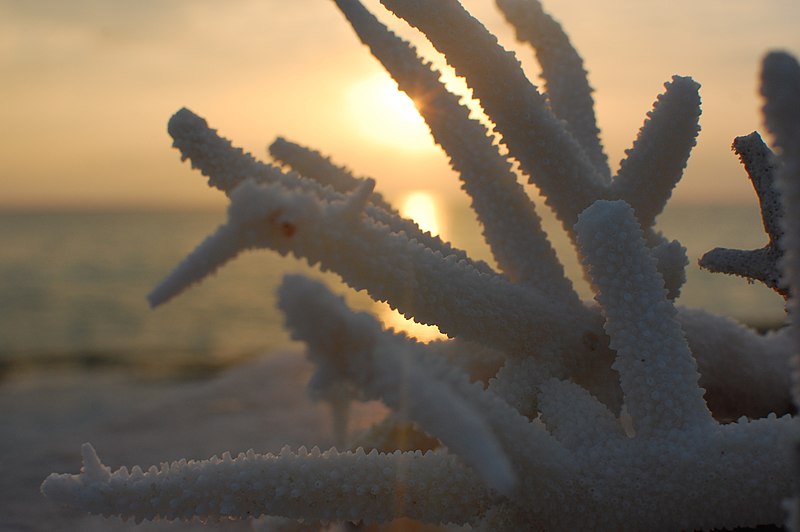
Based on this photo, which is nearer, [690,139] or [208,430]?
[690,139]

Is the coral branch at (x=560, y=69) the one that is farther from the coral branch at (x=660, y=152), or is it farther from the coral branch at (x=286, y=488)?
the coral branch at (x=286, y=488)

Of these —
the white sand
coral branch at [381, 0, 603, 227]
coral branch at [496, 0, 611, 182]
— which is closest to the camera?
coral branch at [381, 0, 603, 227]

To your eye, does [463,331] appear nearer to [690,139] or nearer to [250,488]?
[250,488]

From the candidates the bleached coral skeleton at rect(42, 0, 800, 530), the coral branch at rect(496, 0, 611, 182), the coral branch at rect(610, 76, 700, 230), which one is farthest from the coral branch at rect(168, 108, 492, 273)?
the coral branch at rect(496, 0, 611, 182)

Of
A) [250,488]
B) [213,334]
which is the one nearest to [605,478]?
[250,488]

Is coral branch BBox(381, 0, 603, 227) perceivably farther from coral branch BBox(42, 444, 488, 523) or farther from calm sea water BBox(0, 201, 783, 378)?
calm sea water BBox(0, 201, 783, 378)

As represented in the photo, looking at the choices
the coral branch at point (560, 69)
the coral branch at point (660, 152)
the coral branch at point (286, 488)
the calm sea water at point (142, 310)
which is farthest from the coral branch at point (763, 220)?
the calm sea water at point (142, 310)

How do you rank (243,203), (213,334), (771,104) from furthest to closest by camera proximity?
(213,334) < (243,203) < (771,104)
